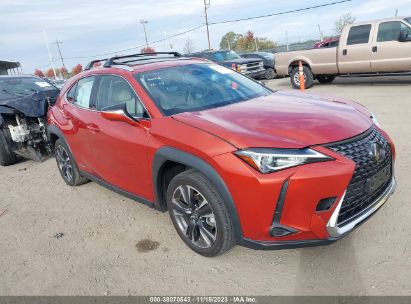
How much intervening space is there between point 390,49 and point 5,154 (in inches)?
396

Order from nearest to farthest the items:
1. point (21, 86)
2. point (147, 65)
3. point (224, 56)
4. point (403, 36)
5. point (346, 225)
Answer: point (346, 225)
point (147, 65)
point (21, 86)
point (403, 36)
point (224, 56)

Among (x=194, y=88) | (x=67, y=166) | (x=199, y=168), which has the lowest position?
(x=67, y=166)

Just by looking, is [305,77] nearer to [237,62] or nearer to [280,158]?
[237,62]

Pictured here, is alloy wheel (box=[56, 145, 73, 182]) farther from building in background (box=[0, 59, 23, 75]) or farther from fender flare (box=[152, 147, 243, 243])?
building in background (box=[0, 59, 23, 75])

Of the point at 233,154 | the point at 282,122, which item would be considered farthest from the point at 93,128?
the point at 282,122

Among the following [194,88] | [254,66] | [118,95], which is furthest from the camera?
[254,66]

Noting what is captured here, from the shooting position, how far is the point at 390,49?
10.6 m

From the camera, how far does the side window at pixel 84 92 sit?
4.50 meters

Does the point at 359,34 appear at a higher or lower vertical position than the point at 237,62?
higher

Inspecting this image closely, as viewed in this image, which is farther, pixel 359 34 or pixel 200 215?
pixel 359 34

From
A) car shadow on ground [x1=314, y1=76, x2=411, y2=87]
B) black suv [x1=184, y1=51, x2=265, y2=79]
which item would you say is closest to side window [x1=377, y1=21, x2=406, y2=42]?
car shadow on ground [x1=314, y1=76, x2=411, y2=87]

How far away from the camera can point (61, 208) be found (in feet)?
15.7

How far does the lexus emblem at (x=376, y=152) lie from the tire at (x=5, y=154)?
6.41m

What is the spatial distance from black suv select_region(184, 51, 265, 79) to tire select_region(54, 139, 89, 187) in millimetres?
11474
